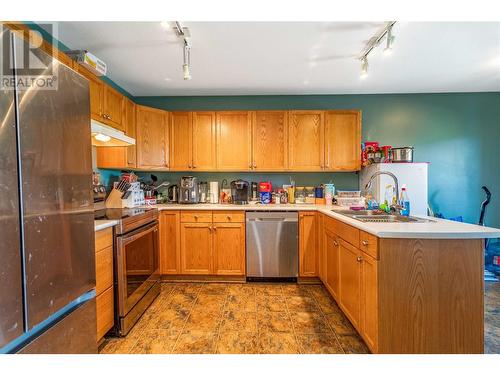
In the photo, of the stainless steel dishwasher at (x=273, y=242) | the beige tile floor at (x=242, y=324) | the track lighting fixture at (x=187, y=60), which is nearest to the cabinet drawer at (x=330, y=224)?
the stainless steel dishwasher at (x=273, y=242)

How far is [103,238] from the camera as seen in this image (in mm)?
1627

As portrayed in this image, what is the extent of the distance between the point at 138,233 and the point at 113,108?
1375mm

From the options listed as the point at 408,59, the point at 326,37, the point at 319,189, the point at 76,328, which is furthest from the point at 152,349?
the point at 408,59

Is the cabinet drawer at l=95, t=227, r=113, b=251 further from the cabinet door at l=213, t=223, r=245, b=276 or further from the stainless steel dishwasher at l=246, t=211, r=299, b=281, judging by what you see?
the stainless steel dishwasher at l=246, t=211, r=299, b=281

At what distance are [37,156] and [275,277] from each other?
250 cm

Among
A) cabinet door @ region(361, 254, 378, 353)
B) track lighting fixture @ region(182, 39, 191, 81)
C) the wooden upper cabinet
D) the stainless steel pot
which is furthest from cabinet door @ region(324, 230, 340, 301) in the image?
the wooden upper cabinet

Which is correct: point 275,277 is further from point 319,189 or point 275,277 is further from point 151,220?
point 151,220

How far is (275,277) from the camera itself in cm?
274

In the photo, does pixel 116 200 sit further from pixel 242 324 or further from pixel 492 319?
pixel 492 319

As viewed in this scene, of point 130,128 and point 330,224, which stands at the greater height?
point 130,128

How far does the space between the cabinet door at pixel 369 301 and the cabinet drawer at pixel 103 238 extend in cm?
182

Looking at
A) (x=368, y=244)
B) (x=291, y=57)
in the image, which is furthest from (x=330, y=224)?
(x=291, y=57)

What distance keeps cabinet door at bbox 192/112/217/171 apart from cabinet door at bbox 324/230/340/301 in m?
1.68

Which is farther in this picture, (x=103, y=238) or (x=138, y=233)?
(x=138, y=233)
